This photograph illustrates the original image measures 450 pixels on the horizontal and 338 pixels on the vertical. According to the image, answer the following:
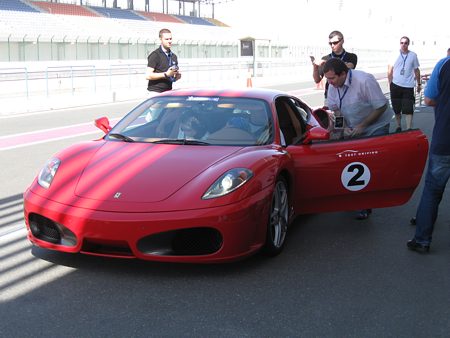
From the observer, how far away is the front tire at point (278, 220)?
445 centimetres

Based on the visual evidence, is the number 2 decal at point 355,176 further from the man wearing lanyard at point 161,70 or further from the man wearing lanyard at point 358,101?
the man wearing lanyard at point 161,70

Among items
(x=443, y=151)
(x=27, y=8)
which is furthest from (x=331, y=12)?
(x=443, y=151)

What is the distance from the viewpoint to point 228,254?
4.05 meters

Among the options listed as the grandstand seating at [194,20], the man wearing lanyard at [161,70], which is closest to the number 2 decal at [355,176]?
the man wearing lanyard at [161,70]

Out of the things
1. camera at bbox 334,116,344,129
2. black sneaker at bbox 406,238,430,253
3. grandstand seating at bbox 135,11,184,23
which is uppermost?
grandstand seating at bbox 135,11,184,23

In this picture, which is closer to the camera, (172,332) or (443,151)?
(172,332)

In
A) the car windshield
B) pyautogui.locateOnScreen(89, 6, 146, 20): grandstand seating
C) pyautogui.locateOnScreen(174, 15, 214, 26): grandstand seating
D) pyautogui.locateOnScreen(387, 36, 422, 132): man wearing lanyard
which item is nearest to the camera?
the car windshield

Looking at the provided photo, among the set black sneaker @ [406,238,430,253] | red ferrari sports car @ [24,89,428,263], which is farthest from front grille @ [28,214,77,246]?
black sneaker @ [406,238,430,253]

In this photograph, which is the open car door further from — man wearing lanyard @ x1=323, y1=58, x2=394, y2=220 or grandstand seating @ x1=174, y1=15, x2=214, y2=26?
grandstand seating @ x1=174, y1=15, x2=214, y2=26

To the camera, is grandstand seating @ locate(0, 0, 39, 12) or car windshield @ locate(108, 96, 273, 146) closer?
car windshield @ locate(108, 96, 273, 146)

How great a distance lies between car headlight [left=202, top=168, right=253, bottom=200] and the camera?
4.09 m

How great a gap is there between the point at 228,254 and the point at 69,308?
1.09m

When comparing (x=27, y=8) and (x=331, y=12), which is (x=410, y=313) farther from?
(x=331, y=12)

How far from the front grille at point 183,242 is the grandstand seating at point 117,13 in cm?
5452
